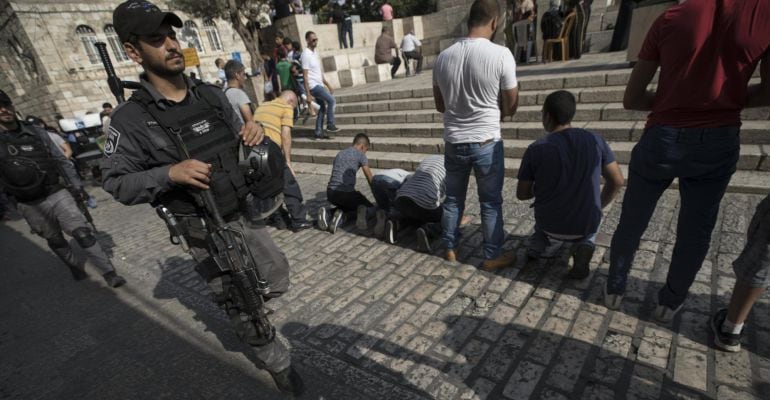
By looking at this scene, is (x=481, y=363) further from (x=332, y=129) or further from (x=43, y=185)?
(x=332, y=129)

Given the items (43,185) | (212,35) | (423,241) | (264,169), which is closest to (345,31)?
(43,185)

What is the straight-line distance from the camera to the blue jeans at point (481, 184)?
290 cm

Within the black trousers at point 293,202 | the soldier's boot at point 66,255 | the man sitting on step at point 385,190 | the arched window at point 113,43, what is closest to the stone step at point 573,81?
the man sitting on step at point 385,190

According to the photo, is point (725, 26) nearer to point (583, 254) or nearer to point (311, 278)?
point (583, 254)

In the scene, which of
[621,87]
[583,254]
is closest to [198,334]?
[583,254]

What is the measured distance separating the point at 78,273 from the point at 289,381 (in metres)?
3.84

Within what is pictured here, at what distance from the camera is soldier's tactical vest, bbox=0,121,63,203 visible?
11.6ft

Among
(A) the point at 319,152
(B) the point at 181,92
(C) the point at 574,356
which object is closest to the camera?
(B) the point at 181,92

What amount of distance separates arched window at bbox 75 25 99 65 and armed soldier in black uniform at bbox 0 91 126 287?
26473mm

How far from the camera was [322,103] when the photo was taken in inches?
321

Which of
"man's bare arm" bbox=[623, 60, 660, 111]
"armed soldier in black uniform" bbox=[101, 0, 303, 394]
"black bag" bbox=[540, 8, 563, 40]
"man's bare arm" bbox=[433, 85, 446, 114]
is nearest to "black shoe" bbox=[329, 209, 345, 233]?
"man's bare arm" bbox=[433, 85, 446, 114]

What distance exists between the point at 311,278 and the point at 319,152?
508cm

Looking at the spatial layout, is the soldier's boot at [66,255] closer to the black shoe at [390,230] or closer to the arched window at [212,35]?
the black shoe at [390,230]

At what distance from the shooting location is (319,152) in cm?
819
